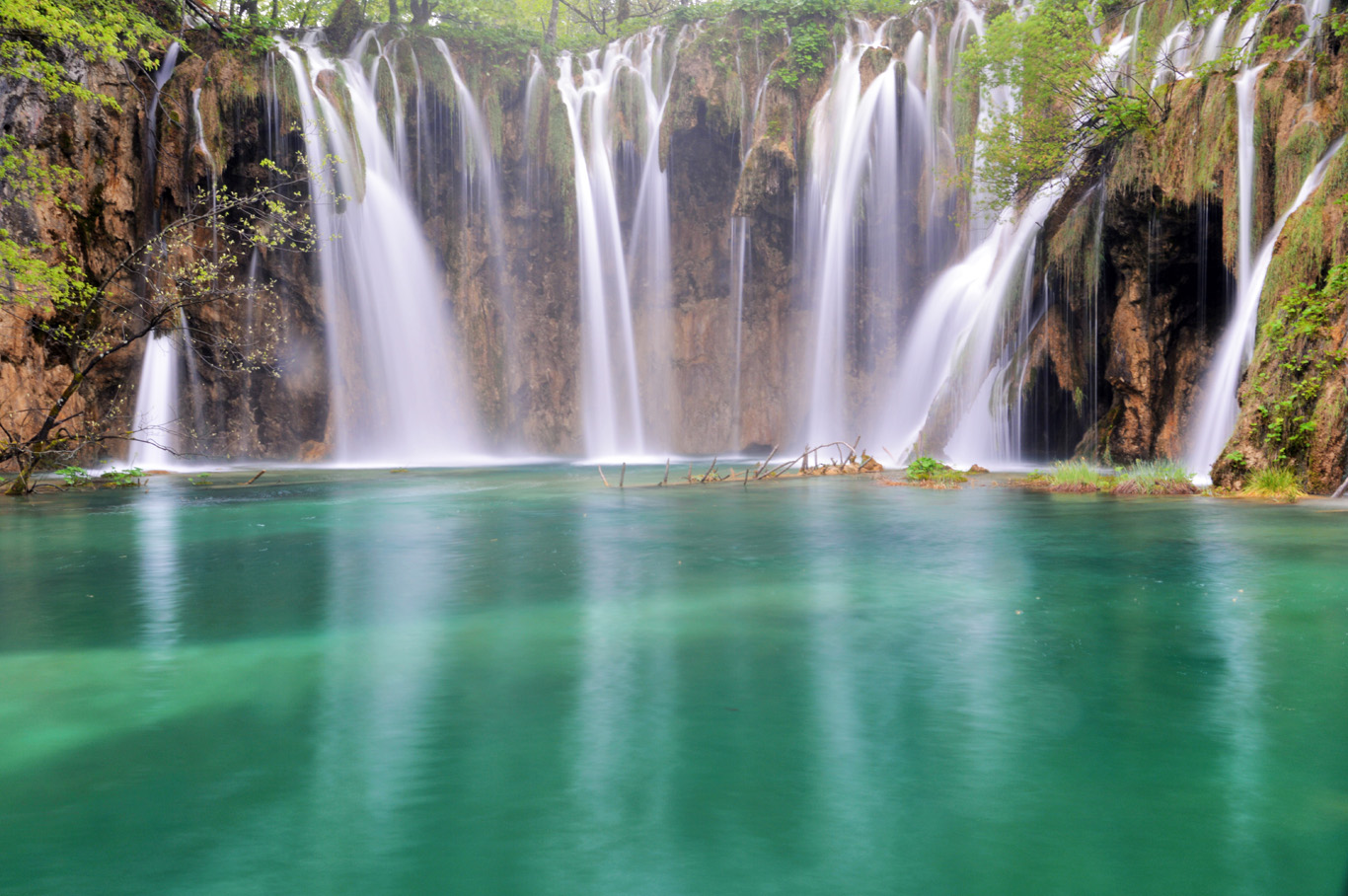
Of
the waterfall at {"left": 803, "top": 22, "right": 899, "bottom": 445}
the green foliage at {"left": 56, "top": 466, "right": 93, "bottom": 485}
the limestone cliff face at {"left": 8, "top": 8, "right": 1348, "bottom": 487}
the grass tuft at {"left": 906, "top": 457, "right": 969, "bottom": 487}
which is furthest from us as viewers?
the waterfall at {"left": 803, "top": 22, "right": 899, "bottom": 445}

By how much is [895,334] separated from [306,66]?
20.3 meters

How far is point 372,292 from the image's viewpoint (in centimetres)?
2922

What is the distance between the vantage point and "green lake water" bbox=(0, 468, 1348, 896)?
10.7 feet

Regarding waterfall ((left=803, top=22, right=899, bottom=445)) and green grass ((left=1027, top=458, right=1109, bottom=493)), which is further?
waterfall ((left=803, top=22, right=899, bottom=445))

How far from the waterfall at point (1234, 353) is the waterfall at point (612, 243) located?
19.0m

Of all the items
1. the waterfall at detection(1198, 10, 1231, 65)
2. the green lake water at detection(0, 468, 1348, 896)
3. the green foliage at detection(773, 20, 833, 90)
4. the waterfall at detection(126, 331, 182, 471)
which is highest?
the green foliage at detection(773, 20, 833, 90)

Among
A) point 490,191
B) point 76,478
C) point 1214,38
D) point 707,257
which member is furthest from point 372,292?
point 1214,38

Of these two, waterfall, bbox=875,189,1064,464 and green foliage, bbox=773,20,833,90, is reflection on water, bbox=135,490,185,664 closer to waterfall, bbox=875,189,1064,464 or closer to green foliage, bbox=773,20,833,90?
waterfall, bbox=875,189,1064,464

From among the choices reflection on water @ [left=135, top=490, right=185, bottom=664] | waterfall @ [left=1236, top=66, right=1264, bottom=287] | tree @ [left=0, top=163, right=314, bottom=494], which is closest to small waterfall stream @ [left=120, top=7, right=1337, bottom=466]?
tree @ [left=0, top=163, right=314, bottom=494]

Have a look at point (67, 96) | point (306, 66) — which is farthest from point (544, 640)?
point (306, 66)

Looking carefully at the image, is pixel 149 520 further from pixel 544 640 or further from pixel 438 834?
pixel 438 834

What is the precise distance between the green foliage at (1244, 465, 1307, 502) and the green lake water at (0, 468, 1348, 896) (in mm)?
3393

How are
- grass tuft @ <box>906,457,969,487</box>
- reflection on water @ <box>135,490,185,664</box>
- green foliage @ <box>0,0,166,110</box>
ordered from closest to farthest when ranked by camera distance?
reflection on water @ <box>135,490,185,664</box>, green foliage @ <box>0,0,166,110</box>, grass tuft @ <box>906,457,969,487</box>

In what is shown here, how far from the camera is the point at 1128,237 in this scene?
18047 mm
